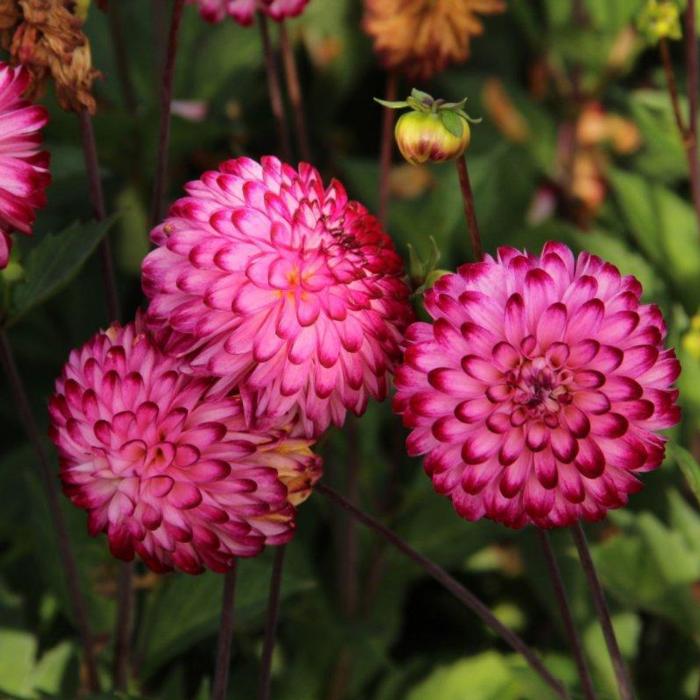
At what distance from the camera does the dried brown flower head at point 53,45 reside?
0.58 meters

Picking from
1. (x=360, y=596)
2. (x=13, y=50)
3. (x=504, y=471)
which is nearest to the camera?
(x=504, y=471)

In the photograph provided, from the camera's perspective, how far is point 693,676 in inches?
35.7

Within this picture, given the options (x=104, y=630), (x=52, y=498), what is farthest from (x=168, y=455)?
(x=104, y=630)

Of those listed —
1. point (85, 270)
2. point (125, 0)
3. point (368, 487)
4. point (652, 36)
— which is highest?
point (652, 36)

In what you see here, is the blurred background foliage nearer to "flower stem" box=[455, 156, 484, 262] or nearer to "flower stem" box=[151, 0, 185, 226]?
"flower stem" box=[151, 0, 185, 226]

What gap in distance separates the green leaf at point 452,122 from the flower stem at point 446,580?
0.15 meters

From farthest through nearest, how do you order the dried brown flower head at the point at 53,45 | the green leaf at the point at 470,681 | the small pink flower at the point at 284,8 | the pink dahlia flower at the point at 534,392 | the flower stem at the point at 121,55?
1. the flower stem at the point at 121,55
2. the green leaf at the point at 470,681
3. the small pink flower at the point at 284,8
4. the dried brown flower head at the point at 53,45
5. the pink dahlia flower at the point at 534,392

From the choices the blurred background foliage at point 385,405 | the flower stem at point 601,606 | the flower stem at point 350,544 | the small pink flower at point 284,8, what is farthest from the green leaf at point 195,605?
the small pink flower at point 284,8

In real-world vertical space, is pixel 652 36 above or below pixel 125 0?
above

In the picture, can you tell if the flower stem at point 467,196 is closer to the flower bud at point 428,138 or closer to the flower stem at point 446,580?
the flower bud at point 428,138

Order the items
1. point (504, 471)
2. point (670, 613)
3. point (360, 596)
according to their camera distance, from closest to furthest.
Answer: point (504, 471) < point (670, 613) < point (360, 596)

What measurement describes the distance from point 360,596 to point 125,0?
71cm

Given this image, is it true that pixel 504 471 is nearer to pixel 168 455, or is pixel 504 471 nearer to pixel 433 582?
pixel 168 455

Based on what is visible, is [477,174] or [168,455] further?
[477,174]
